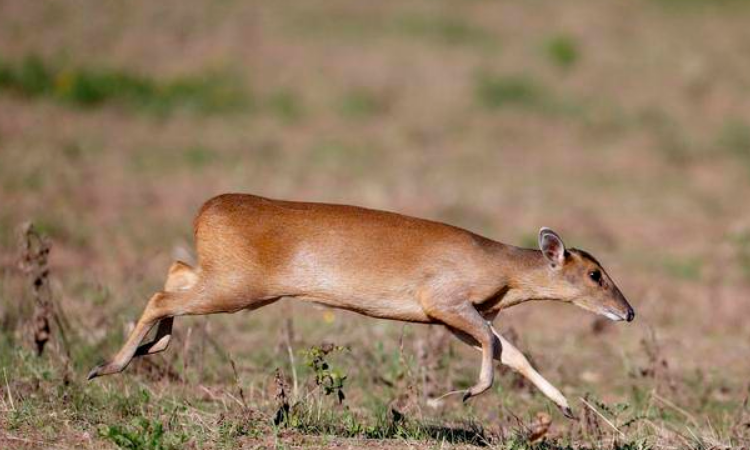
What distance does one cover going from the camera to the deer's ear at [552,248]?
7.66 metres

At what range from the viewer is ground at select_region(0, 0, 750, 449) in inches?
313

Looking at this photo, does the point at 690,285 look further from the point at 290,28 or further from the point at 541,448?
the point at 290,28

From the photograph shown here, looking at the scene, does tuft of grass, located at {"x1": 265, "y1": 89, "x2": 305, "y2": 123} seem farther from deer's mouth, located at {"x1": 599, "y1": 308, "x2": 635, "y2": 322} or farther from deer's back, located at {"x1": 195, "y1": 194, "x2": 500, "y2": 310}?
deer's back, located at {"x1": 195, "y1": 194, "x2": 500, "y2": 310}

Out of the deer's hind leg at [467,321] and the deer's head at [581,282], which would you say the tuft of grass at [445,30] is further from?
the deer's hind leg at [467,321]

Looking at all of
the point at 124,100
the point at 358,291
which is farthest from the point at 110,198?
the point at 358,291

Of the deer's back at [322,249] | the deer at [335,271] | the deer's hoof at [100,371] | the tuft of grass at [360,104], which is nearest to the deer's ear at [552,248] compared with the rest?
the deer at [335,271]

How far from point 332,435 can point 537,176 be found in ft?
39.1

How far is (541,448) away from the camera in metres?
7.29

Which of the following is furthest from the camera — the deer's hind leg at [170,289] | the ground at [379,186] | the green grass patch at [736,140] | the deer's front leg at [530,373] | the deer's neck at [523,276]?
the green grass patch at [736,140]

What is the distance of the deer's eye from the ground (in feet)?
2.59

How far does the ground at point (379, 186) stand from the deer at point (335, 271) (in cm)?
39

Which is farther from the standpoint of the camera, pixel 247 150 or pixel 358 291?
pixel 247 150

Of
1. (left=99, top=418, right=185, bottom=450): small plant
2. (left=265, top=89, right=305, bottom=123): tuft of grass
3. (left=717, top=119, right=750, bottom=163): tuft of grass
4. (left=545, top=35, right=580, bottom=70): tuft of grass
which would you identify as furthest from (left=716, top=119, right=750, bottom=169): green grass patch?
(left=99, top=418, right=185, bottom=450): small plant

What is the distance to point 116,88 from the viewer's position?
802 inches
